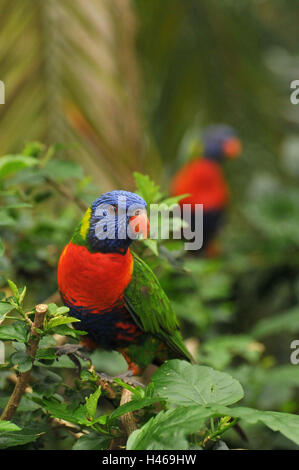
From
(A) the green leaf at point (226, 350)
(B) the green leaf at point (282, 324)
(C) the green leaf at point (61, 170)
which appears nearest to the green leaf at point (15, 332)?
(C) the green leaf at point (61, 170)

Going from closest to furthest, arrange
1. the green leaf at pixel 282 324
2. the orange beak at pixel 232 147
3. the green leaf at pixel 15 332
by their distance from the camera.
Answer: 1. the green leaf at pixel 15 332
2. the green leaf at pixel 282 324
3. the orange beak at pixel 232 147

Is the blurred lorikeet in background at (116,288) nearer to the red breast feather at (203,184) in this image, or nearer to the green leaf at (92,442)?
the green leaf at (92,442)

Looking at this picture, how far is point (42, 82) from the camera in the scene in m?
2.18

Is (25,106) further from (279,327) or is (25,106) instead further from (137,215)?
(279,327)

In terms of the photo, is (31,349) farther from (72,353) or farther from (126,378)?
(126,378)

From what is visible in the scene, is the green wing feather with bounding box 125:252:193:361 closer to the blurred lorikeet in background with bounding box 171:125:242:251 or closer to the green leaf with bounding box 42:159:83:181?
the green leaf with bounding box 42:159:83:181

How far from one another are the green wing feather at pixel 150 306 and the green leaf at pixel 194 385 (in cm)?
27

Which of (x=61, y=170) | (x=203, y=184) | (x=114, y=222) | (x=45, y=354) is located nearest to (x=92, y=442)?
(x=45, y=354)

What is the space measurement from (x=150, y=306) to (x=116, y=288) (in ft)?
0.35

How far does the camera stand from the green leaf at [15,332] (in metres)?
0.94

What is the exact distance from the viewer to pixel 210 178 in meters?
3.65

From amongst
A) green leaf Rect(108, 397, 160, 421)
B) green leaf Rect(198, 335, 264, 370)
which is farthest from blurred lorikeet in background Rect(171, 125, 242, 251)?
green leaf Rect(108, 397, 160, 421)

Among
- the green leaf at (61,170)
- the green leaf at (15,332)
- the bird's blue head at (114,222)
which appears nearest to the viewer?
the green leaf at (15,332)

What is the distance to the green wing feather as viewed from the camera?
129 centimetres
